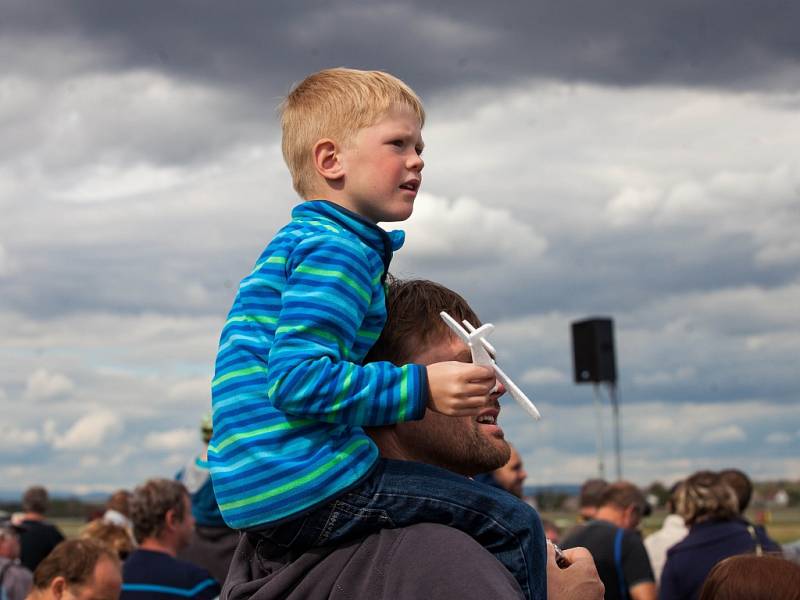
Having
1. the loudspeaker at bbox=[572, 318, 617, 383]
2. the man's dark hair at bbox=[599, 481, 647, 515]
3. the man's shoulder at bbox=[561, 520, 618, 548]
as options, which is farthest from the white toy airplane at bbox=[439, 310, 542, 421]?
the loudspeaker at bbox=[572, 318, 617, 383]

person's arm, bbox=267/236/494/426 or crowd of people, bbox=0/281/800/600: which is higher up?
person's arm, bbox=267/236/494/426

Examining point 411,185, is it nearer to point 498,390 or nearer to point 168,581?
point 498,390

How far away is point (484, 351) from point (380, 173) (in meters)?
0.47

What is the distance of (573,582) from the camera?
7.96ft

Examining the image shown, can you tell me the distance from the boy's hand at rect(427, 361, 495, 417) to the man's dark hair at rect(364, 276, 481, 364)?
8.2 inches

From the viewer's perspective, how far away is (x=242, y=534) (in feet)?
8.07

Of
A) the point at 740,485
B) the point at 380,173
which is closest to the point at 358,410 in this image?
the point at 380,173

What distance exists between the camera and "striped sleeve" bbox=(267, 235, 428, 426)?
2170mm

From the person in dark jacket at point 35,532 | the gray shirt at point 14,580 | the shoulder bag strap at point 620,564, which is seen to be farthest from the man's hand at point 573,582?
the person in dark jacket at point 35,532

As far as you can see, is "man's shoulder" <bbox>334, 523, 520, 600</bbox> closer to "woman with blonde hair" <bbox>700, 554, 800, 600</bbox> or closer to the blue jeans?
the blue jeans

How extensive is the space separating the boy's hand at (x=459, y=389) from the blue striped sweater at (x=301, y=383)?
0.02 metres

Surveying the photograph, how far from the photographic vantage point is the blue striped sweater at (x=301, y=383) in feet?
7.20

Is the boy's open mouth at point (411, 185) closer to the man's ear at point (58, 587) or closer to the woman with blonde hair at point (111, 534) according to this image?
the man's ear at point (58, 587)

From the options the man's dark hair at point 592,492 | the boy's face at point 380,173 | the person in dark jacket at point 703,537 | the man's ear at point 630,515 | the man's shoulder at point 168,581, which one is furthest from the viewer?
the man's dark hair at point 592,492
